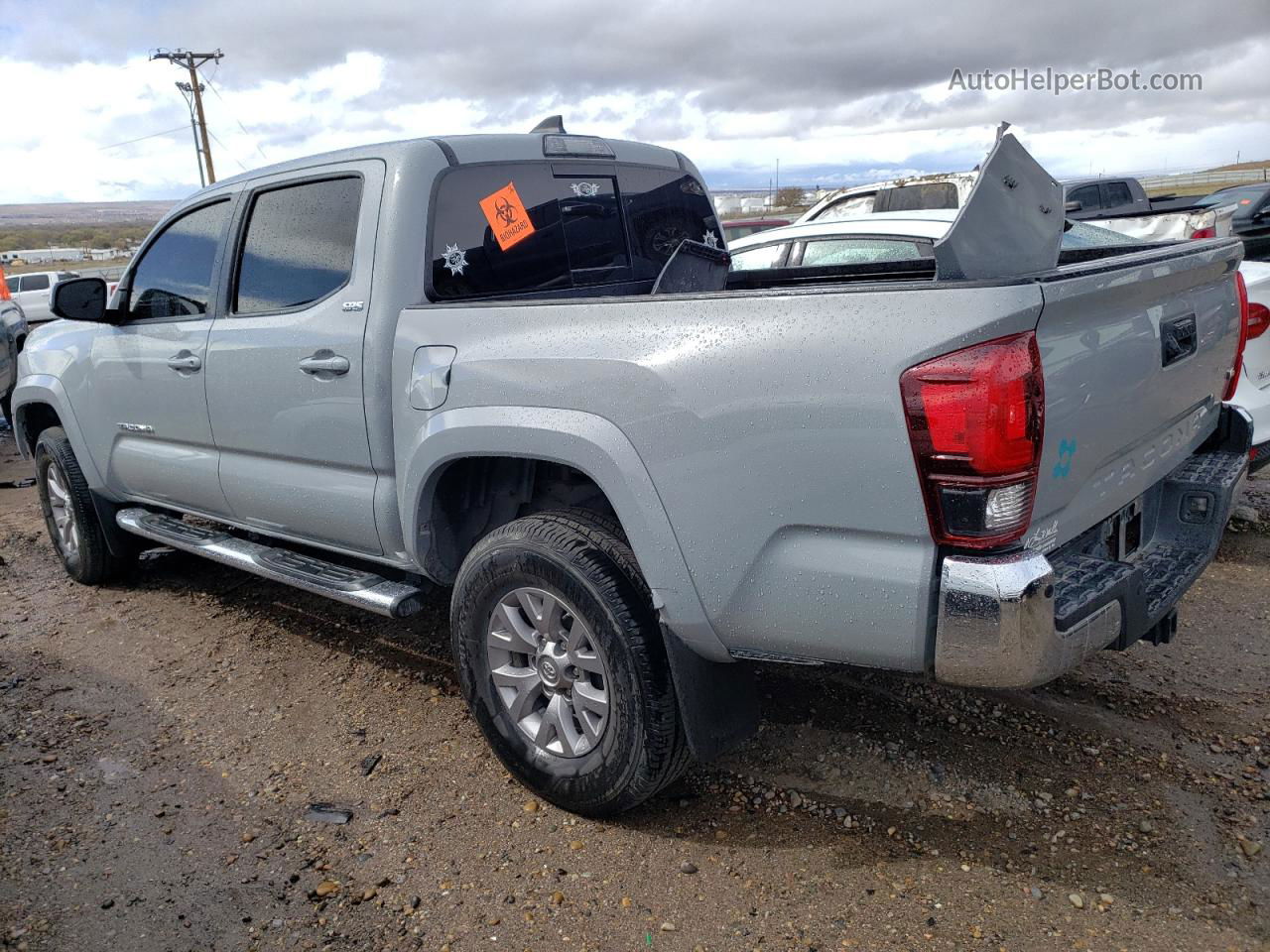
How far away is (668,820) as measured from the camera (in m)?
2.95

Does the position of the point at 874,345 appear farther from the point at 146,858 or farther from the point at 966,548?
the point at 146,858

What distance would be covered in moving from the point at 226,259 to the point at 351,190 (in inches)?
33.5

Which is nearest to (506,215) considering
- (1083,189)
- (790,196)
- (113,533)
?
(113,533)

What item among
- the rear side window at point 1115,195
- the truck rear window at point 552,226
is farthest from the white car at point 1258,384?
the rear side window at point 1115,195

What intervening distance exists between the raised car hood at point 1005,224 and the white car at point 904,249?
2480 millimetres

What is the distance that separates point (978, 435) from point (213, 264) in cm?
318

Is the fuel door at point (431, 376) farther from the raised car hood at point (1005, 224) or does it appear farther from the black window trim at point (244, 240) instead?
the raised car hood at point (1005, 224)

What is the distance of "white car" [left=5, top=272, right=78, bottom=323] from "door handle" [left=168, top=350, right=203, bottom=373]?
69.6 feet

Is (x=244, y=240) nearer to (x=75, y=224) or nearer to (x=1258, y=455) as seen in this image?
(x=1258, y=455)

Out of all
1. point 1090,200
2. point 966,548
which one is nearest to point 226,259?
point 966,548

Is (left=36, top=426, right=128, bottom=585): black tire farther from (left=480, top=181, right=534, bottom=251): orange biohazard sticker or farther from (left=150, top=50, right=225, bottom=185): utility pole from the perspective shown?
(left=150, top=50, right=225, bottom=185): utility pole

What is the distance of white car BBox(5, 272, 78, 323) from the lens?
23828 mm

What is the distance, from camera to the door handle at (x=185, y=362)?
13.0ft

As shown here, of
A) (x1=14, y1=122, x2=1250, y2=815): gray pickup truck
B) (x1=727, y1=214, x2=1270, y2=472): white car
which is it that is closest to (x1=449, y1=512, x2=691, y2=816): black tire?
(x1=14, y1=122, x2=1250, y2=815): gray pickup truck
